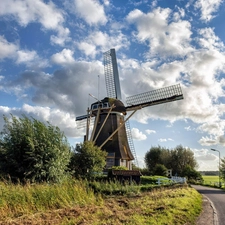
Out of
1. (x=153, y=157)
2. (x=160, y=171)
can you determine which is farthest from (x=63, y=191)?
(x=153, y=157)

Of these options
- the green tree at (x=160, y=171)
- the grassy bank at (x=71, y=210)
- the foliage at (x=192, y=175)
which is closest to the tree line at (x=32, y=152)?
the grassy bank at (x=71, y=210)

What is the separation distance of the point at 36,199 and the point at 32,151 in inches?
255

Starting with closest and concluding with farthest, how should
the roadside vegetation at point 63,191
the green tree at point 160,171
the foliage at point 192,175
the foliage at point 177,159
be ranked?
the roadside vegetation at point 63,191 < the green tree at point 160,171 < the foliage at point 192,175 < the foliage at point 177,159

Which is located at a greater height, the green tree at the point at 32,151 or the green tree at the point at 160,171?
the green tree at the point at 32,151

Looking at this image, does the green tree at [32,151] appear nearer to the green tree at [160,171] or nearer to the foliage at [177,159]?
the green tree at [160,171]

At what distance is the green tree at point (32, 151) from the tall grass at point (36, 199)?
5.18m

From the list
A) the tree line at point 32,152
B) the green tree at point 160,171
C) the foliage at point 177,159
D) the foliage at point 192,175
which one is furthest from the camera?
the foliage at point 177,159

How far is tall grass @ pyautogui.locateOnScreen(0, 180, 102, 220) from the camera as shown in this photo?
31.6ft

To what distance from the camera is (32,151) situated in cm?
1695

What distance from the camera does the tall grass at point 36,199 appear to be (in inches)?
379

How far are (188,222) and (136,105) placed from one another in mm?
29048

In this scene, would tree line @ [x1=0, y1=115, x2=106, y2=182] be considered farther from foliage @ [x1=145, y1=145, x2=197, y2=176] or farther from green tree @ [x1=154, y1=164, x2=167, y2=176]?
foliage @ [x1=145, y1=145, x2=197, y2=176]

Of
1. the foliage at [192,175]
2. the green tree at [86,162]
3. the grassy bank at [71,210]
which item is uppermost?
the green tree at [86,162]

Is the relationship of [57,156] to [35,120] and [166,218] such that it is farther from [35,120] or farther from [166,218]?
A: [166,218]
